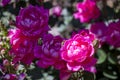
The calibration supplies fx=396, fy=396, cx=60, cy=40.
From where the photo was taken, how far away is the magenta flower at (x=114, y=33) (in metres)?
3.12

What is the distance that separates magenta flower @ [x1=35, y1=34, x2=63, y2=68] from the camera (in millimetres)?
2193

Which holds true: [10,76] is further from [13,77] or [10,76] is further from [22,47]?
[22,47]

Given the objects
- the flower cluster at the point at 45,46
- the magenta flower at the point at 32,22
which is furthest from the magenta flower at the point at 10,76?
the magenta flower at the point at 32,22

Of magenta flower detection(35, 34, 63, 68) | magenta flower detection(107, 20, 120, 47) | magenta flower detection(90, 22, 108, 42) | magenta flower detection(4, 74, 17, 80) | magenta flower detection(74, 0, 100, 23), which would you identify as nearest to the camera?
magenta flower detection(4, 74, 17, 80)

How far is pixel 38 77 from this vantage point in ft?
8.58

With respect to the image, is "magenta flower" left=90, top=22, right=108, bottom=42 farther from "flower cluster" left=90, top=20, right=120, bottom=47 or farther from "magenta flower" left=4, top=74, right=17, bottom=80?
"magenta flower" left=4, top=74, right=17, bottom=80

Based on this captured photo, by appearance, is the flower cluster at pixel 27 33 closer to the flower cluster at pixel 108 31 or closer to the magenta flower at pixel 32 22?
the magenta flower at pixel 32 22

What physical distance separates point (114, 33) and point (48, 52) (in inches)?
44.2

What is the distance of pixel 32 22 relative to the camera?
224 centimetres

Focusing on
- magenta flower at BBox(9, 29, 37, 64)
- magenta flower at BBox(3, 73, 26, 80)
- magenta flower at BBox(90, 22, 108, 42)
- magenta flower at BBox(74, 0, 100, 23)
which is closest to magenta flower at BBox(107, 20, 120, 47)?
magenta flower at BBox(90, 22, 108, 42)

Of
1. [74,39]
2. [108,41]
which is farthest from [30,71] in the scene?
[108,41]

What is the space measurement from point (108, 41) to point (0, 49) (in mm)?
1300

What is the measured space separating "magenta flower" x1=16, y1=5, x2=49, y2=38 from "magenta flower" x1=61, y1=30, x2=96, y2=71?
189 mm

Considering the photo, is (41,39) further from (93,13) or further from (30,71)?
(93,13)
